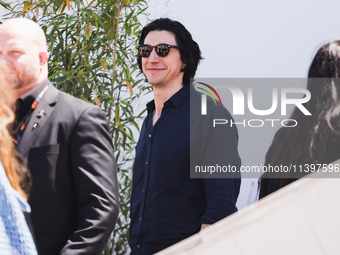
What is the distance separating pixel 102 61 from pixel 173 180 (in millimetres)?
1363

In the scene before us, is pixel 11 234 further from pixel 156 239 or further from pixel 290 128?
pixel 156 239

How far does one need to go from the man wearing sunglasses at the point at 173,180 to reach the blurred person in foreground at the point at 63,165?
0.58m

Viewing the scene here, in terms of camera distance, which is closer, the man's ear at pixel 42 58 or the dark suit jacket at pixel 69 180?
the dark suit jacket at pixel 69 180

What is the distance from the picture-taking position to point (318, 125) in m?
1.56

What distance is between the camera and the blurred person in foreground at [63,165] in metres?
1.63

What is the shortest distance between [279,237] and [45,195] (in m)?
1.40

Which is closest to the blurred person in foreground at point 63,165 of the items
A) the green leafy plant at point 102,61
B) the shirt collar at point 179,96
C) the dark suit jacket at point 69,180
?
the dark suit jacket at point 69,180

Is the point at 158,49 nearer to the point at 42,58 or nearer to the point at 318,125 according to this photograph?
the point at 42,58

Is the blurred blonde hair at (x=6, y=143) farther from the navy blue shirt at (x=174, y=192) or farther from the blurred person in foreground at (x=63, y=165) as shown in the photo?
the navy blue shirt at (x=174, y=192)

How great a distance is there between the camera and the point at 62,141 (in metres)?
1.70

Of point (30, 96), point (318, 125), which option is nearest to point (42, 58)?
point (30, 96)

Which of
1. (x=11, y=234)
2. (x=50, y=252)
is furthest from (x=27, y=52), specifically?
(x=11, y=234)

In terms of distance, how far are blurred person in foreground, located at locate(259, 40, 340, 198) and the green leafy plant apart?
6.04ft

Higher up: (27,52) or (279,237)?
(279,237)
